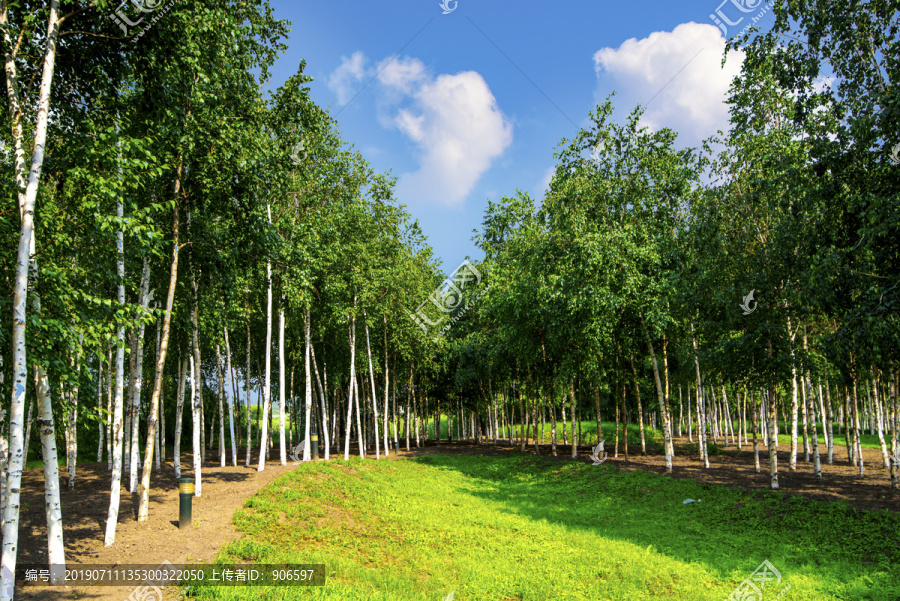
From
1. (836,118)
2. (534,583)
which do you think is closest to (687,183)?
(836,118)

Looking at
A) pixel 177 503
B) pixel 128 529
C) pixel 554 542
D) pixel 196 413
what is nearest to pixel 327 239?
pixel 196 413

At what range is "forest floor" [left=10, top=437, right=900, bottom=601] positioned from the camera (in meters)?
9.99

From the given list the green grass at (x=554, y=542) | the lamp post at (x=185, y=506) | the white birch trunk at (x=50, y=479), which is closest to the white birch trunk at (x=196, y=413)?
the green grass at (x=554, y=542)

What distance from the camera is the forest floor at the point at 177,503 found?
999 cm

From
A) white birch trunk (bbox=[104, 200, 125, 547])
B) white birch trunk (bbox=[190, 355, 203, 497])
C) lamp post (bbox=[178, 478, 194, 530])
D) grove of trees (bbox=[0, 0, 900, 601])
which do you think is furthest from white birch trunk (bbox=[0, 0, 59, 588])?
white birch trunk (bbox=[190, 355, 203, 497])

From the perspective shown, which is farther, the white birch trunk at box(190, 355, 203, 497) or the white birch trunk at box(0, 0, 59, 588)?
the white birch trunk at box(190, 355, 203, 497)

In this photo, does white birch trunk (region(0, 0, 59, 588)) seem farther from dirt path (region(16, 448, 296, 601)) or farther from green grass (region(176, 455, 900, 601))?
green grass (region(176, 455, 900, 601))

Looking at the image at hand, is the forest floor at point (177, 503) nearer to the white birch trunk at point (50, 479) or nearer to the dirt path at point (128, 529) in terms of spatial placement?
the dirt path at point (128, 529)

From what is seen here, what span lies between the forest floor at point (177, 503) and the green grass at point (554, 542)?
98 centimetres

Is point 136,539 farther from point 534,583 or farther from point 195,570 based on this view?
point 534,583

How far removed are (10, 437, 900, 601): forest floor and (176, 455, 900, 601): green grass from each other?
3.21ft

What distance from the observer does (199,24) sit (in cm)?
1111

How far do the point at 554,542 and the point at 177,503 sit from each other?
11121 mm

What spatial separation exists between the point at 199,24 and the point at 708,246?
19.1 metres
